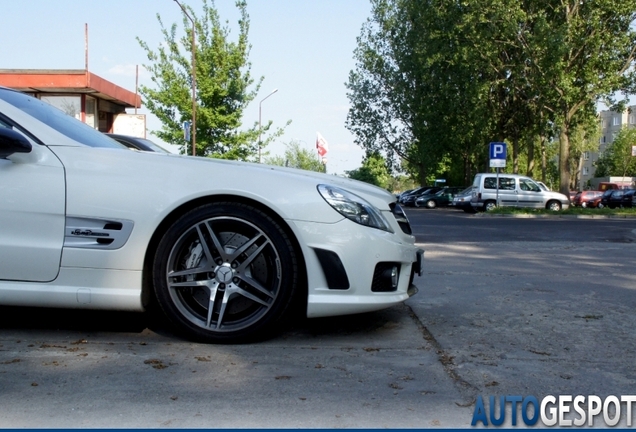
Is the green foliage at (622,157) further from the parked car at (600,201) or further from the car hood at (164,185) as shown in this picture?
the car hood at (164,185)

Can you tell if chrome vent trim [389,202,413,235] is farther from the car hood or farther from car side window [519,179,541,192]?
car side window [519,179,541,192]

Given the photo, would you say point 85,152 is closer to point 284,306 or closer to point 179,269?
point 179,269

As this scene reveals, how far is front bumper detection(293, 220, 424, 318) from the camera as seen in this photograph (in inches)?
152

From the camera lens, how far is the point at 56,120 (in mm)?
4352

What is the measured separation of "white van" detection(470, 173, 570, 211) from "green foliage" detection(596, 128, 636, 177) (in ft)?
188

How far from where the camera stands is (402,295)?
4172mm

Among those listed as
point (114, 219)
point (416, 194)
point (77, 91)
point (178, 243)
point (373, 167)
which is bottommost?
point (416, 194)

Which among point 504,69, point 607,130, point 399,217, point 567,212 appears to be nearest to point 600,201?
point 504,69

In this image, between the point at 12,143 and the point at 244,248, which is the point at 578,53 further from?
the point at 12,143

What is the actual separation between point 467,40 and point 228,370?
3423cm

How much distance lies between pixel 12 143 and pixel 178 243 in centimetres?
102

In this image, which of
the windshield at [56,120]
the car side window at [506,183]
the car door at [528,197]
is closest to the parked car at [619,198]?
the car door at [528,197]

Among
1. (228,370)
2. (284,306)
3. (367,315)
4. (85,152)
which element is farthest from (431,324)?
(85,152)

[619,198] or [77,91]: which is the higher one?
[77,91]
